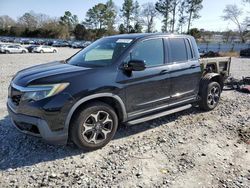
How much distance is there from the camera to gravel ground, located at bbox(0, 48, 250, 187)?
10.9 feet

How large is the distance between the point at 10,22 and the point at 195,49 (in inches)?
4661

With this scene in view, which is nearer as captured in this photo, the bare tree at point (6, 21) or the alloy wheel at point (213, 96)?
the alloy wheel at point (213, 96)

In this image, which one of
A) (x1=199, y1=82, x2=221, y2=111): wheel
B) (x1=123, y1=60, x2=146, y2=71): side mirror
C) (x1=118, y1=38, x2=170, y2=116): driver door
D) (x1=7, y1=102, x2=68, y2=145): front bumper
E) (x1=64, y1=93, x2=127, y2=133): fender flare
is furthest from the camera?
(x1=199, y1=82, x2=221, y2=111): wheel

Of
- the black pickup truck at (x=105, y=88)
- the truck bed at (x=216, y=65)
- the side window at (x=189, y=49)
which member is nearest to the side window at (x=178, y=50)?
the black pickup truck at (x=105, y=88)

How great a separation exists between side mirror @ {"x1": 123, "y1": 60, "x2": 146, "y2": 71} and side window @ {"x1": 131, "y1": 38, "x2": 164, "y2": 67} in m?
0.24

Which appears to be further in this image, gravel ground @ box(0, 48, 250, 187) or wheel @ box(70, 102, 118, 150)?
wheel @ box(70, 102, 118, 150)

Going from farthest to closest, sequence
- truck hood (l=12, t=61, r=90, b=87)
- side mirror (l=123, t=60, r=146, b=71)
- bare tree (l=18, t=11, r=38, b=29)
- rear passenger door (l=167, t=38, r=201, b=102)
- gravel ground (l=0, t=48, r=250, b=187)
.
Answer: bare tree (l=18, t=11, r=38, b=29) < rear passenger door (l=167, t=38, r=201, b=102) < side mirror (l=123, t=60, r=146, b=71) < truck hood (l=12, t=61, r=90, b=87) < gravel ground (l=0, t=48, r=250, b=187)

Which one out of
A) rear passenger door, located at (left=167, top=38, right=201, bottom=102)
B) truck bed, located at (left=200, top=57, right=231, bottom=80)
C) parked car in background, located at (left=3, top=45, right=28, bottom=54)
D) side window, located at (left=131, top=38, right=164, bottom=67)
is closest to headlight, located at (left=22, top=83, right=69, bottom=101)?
side window, located at (left=131, top=38, right=164, bottom=67)

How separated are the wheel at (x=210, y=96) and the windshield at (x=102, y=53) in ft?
8.02

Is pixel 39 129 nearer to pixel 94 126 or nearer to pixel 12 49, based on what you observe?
pixel 94 126

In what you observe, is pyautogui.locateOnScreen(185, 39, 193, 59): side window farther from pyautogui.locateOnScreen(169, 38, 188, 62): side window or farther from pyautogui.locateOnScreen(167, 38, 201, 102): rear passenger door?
pyautogui.locateOnScreen(169, 38, 188, 62): side window

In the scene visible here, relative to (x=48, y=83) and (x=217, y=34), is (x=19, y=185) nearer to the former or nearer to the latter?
(x=48, y=83)

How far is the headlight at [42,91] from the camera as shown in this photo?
3.62 metres

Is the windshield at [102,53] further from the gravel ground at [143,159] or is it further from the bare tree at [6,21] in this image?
the bare tree at [6,21]
